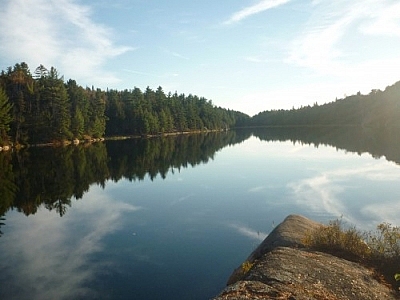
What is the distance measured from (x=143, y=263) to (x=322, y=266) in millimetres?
10227

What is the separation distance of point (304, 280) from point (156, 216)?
63.4 ft

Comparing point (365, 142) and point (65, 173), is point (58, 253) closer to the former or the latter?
point (65, 173)

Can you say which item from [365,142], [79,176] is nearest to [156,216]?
[79,176]

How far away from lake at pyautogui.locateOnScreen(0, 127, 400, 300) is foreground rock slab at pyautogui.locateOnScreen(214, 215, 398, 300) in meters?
3.92

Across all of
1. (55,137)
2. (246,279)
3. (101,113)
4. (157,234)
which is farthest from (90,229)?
(101,113)

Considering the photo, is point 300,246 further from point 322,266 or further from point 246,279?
point 246,279

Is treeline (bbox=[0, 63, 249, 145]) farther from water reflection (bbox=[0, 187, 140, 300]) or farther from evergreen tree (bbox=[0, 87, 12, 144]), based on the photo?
water reflection (bbox=[0, 187, 140, 300])

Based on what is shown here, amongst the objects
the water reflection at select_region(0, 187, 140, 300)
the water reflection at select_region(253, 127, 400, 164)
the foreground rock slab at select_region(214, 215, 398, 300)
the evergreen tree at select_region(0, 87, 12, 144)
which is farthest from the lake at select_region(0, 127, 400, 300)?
the evergreen tree at select_region(0, 87, 12, 144)

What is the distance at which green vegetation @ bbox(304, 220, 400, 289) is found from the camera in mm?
15062

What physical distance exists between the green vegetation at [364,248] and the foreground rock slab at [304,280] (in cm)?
83

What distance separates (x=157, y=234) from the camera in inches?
1001

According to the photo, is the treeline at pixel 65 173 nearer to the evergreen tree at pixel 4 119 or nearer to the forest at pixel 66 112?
the evergreen tree at pixel 4 119

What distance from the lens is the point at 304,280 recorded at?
12.7 metres

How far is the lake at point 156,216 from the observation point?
59.2 feet
